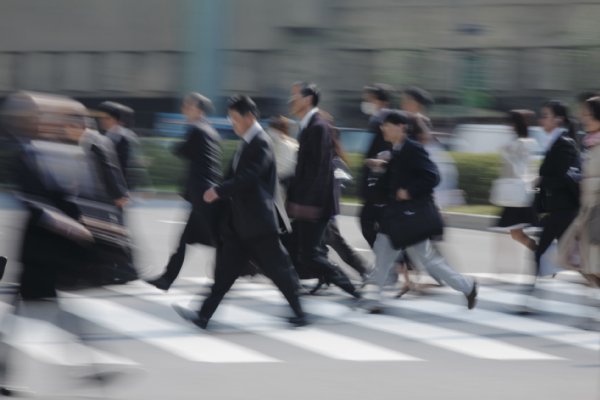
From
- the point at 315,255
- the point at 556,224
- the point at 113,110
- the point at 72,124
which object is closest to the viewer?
the point at 72,124

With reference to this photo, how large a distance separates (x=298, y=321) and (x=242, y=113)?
1.44 meters

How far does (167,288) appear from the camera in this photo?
1082 cm

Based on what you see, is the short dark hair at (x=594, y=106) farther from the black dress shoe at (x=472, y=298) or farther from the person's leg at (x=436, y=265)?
the black dress shoe at (x=472, y=298)

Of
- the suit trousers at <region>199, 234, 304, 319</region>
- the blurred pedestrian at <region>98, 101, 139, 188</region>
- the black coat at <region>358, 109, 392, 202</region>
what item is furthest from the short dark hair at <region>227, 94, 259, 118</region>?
the blurred pedestrian at <region>98, 101, 139, 188</region>

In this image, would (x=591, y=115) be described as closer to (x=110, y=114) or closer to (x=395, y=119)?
(x=395, y=119)

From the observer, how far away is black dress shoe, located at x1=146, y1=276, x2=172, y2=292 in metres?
10.8

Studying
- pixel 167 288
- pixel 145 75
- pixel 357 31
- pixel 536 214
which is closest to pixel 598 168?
pixel 536 214

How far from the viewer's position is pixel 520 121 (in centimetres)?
1054

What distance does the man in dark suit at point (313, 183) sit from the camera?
1007 centimetres

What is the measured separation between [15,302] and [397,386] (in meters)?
2.03

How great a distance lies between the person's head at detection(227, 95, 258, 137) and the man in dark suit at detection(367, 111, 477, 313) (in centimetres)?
121

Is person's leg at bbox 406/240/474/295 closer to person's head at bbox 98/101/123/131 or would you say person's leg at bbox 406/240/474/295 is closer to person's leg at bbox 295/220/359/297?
person's leg at bbox 295/220/359/297

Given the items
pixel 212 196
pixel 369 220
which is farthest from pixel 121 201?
pixel 212 196

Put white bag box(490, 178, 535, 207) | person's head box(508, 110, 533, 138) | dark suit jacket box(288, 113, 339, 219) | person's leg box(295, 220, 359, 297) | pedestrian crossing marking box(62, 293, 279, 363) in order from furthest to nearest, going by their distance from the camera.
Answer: white bag box(490, 178, 535, 207) < person's head box(508, 110, 533, 138) < person's leg box(295, 220, 359, 297) < dark suit jacket box(288, 113, 339, 219) < pedestrian crossing marking box(62, 293, 279, 363)
